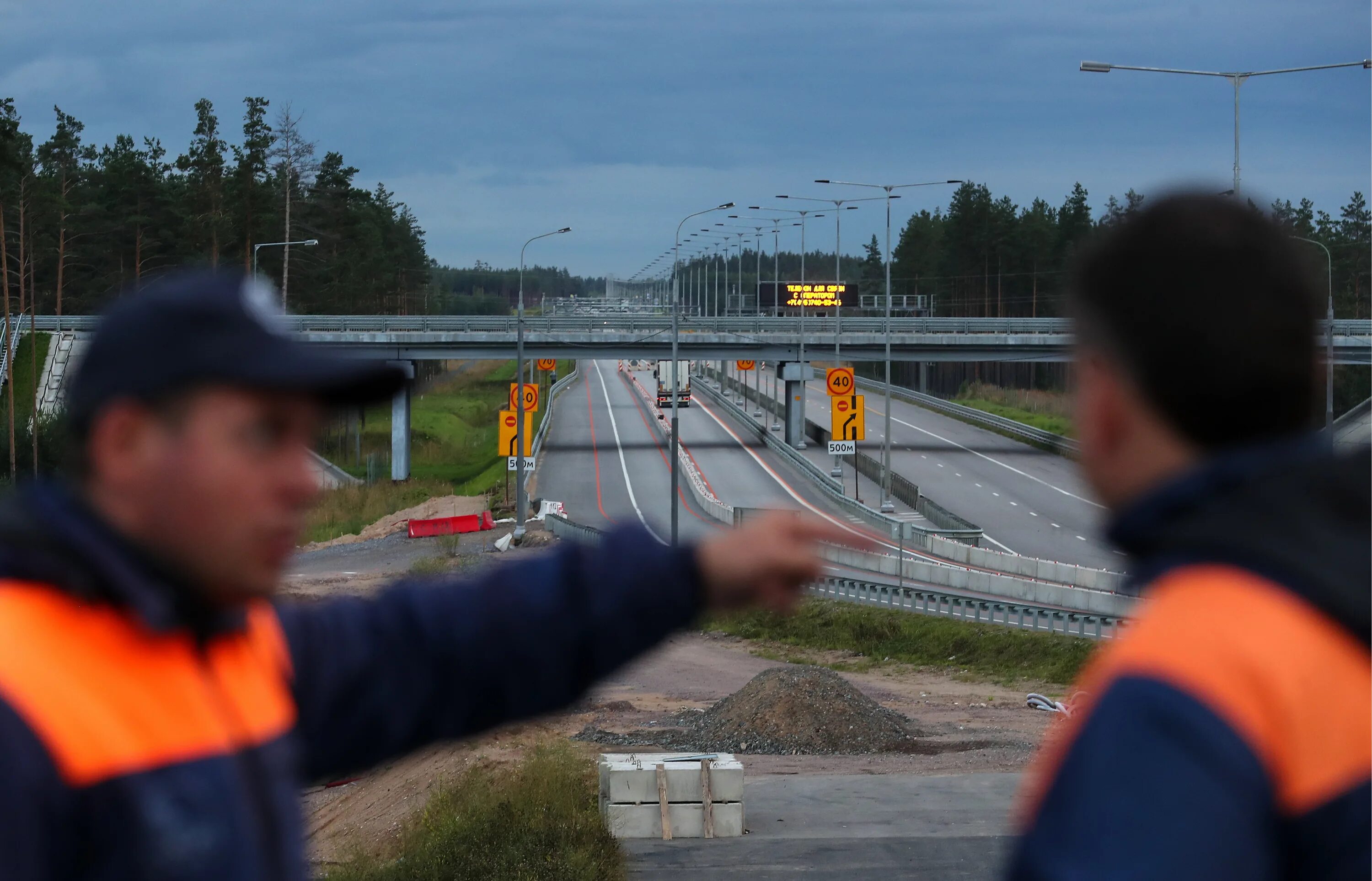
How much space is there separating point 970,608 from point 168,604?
1396 inches

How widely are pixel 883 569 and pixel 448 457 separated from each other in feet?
145

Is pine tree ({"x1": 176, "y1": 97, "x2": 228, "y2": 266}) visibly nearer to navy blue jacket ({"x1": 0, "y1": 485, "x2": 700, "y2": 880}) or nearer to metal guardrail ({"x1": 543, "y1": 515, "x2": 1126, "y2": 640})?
metal guardrail ({"x1": 543, "y1": 515, "x2": 1126, "y2": 640})

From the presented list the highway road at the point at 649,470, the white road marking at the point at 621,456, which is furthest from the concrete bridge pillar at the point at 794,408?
the white road marking at the point at 621,456

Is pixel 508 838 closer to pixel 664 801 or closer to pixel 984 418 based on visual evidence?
pixel 664 801

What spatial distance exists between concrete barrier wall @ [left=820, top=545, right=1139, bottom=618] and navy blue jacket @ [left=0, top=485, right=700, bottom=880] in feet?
97.1

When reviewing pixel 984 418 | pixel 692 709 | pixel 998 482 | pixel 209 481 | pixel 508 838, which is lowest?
pixel 692 709

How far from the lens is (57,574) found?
184cm

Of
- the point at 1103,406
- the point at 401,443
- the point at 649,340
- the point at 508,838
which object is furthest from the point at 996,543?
the point at 1103,406

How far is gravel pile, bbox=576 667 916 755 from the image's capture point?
2705cm

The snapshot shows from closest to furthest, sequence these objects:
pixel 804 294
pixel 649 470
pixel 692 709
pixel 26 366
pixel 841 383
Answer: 1. pixel 692 709
2. pixel 841 383
3. pixel 26 366
4. pixel 649 470
5. pixel 804 294

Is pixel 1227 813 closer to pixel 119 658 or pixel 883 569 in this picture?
pixel 119 658

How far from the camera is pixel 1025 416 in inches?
3861

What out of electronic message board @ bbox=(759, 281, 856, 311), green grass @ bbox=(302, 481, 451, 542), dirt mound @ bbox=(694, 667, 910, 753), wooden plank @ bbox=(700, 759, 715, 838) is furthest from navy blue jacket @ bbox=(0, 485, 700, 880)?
electronic message board @ bbox=(759, 281, 856, 311)

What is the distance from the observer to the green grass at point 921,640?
32688 mm
